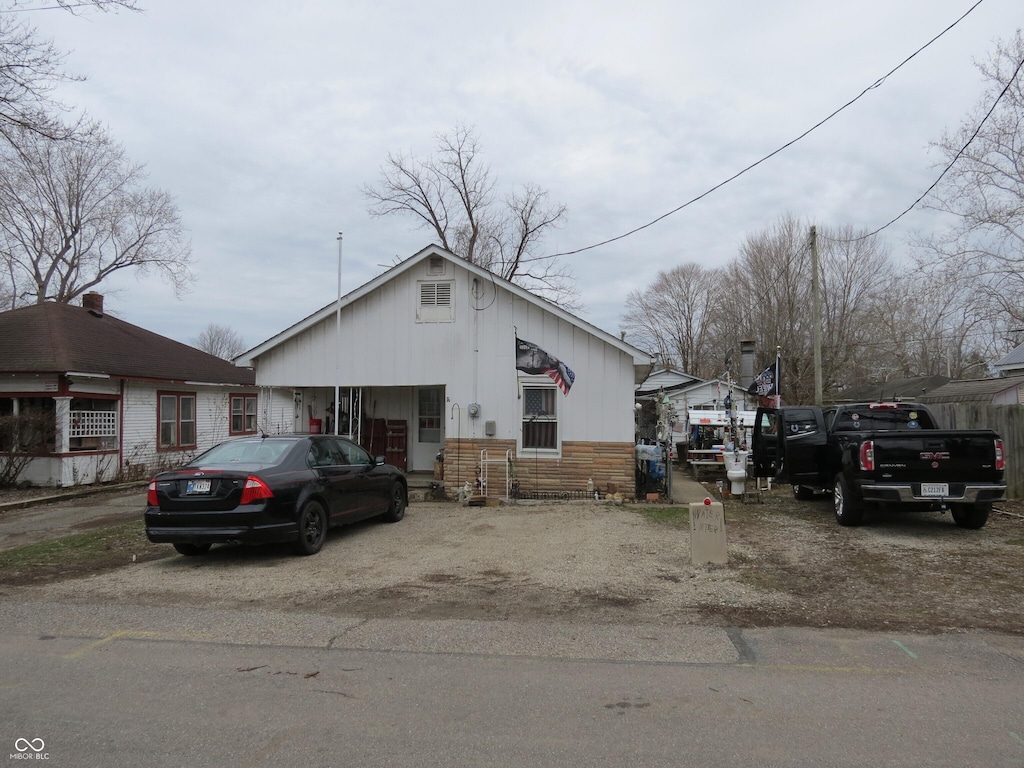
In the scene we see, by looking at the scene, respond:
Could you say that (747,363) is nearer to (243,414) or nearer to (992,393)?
(992,393)

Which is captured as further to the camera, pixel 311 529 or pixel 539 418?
pixel 539 418

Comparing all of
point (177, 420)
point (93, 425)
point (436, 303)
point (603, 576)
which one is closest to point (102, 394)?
point (93, 425)

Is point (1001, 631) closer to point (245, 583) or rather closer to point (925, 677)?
point (925, 677)

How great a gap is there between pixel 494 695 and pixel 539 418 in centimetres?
922

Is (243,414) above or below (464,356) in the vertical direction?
below

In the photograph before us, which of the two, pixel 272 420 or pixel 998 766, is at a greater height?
pixel 272 420

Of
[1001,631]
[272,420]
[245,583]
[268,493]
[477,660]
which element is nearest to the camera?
[477,660]

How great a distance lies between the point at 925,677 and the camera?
4496 millimetres

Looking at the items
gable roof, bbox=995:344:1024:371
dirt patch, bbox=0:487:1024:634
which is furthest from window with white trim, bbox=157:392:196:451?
gable roof, bbox=995:344:1024:371

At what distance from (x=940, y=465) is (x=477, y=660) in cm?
724

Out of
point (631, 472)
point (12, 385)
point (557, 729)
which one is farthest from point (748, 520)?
point (12, 385)

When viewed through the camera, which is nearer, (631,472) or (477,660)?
(477,660)

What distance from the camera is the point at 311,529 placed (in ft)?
27.1
